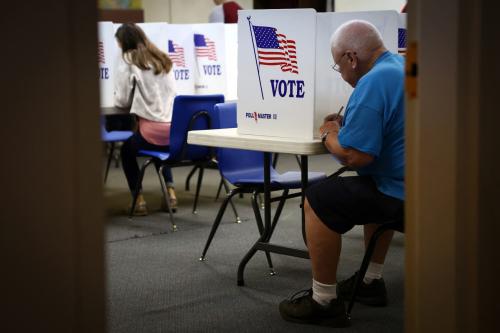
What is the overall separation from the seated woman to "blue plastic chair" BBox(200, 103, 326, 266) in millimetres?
1017

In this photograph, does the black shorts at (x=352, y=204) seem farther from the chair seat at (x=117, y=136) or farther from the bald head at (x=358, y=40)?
the chair seat at (x=117, y=136)

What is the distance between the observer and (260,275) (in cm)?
375

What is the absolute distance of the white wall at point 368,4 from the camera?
830 cm

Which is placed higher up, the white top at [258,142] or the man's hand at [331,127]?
the man's hand at [331,127]

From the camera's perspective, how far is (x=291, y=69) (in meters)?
3.23

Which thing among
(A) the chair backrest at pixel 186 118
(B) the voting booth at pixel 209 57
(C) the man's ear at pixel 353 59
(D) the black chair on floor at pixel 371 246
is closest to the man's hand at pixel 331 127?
(C) the man's ear at pixel 353 59

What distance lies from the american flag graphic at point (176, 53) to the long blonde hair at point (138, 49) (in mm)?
498

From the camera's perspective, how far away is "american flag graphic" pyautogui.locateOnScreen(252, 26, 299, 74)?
127 inches

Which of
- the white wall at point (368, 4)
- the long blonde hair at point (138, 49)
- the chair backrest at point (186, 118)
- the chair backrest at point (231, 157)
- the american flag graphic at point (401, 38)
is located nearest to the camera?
the american flag graphic at point (401, 38)

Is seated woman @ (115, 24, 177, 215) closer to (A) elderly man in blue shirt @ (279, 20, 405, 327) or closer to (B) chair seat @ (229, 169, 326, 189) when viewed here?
(B) chair seat @ (229, 169, 326, 189)

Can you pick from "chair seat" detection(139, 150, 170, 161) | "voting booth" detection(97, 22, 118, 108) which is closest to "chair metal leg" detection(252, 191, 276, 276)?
"chair seat" detection(139, 150, 170, 161)
